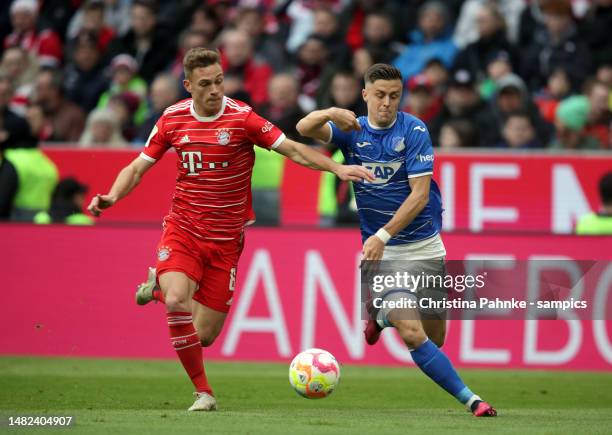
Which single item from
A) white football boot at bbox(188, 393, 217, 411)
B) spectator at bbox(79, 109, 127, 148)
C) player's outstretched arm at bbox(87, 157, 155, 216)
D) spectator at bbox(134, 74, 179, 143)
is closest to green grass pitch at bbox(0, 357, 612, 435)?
white football boot at bbox(188, 393, 217, 411)

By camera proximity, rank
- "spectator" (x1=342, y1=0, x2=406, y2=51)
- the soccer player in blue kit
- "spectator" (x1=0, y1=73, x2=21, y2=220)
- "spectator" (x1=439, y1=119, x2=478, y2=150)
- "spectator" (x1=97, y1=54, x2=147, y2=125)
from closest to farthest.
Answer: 1. the soccer player in blue kit
2. "spectator" (x1=0, y1=73, x2=21, y2=220)
3. "spectator" (x1=439, y1=119, x2=478, y2=150)
4. "spectator" (x1=342, y1=0, x2=406, y2=51)
5. "spectator" (x1=97, y1=54, x2=147, y2=125)

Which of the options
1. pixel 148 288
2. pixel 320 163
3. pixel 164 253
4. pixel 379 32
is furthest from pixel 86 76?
pixel 320 163

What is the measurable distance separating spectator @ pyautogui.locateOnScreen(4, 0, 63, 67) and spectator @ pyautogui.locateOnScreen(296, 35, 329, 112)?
4.55m

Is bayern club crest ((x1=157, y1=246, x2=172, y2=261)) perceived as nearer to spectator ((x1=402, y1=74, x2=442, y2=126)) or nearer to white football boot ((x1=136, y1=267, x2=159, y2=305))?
white football boot ((x1=136, y1=267, x2=159, y2=305))

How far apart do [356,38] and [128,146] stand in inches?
186

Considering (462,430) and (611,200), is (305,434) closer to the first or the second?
(462,430)

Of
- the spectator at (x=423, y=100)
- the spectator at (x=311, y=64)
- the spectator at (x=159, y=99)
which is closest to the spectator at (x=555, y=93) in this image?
the spectator at (x=423, y=100)

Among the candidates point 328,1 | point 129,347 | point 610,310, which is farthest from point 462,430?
point 328,1

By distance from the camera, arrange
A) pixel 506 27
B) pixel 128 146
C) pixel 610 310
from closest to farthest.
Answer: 1. pixel 610 310
2. pixel 128 146
3. pixel 506 27

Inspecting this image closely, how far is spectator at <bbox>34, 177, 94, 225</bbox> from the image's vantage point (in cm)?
1564

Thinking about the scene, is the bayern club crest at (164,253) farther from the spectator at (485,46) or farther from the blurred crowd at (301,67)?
the spectator at (485,46)

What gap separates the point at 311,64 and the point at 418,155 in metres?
9.16

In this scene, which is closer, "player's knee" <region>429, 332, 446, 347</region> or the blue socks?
the blue socks

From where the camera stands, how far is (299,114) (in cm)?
1698
